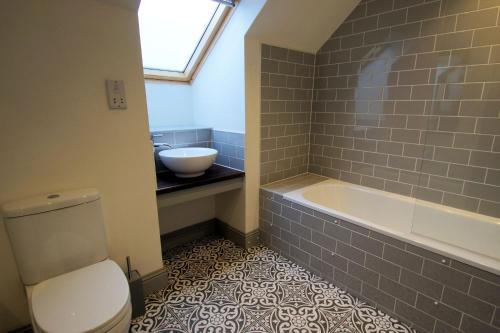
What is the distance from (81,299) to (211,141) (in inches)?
63.7

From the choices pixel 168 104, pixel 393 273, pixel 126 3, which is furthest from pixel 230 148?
pixel 393 273

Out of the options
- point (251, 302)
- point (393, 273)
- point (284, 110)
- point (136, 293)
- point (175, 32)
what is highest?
point (175, 32)

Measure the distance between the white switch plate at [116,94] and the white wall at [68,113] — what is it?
1.2 inches

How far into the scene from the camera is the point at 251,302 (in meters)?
1.74

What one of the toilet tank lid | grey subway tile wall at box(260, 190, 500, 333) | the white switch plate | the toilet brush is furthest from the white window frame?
the toilet brush

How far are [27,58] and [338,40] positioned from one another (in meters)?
2.21

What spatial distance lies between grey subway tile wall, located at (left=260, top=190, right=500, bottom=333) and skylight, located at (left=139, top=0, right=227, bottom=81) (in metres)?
1.48

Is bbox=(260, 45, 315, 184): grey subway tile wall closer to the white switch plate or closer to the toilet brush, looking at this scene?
the white switch plate

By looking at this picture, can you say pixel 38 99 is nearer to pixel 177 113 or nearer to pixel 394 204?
pixel 177 113

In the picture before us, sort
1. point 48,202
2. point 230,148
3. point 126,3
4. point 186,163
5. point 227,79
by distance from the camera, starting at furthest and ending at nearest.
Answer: point 230,148, point 227,79, point 186,163, point 126,3, point 48,202

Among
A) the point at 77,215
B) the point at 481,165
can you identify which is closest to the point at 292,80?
the point at 481,165

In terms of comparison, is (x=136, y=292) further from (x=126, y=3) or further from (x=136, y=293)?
(x=126, y=3)

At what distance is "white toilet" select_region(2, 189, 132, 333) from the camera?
1044 millimetres

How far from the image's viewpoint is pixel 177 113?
2.51 m
